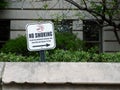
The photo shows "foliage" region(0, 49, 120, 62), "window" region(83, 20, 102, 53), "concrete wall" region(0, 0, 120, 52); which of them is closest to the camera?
"foliage" region(0, 49, 120, 62)

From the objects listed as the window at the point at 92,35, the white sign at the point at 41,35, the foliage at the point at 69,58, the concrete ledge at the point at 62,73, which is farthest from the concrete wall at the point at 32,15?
the concrete ledge at the point at 62,73

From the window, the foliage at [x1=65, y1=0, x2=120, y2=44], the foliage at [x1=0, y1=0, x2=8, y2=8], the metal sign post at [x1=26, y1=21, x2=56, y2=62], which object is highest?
the foliage at [x1=0, y1=0, x2=8, y2=8]

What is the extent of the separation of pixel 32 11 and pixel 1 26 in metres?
1.59

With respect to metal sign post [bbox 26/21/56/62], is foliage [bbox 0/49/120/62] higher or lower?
lower

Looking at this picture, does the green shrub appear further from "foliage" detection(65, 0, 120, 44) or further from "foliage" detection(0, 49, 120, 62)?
"foliage" detection(0, 49, 120, 62)

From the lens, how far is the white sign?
4875 millimetres

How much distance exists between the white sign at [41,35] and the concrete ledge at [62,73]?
2.03 feet

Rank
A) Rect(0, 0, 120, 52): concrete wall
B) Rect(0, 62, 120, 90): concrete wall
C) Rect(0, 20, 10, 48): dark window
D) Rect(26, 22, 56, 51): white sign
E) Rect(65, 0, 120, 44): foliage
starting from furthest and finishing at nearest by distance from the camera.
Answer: Rect(0, 20, 10, 48): dark window
Rect(0, 0, 120, 52): concrete wall
Rect(65, 0, 120, 44): foliage
Rect(26, 22, 56, 51): white sign
Rect(0, 62, 120, 90): concrete wall

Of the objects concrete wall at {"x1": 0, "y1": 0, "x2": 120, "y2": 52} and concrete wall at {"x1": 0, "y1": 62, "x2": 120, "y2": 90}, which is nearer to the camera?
concrete wall at {"x1": 0, "y1": 62, "x2": 120, "y2": 90}

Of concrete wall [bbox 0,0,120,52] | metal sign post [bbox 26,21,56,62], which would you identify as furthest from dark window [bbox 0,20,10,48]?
metal sign post [bbox 26,21,56,62]

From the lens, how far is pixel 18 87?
4.15 m

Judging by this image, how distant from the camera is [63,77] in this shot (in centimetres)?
413

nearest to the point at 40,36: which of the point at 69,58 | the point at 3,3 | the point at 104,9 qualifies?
the point at 69,58

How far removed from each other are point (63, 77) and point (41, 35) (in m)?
0.90
